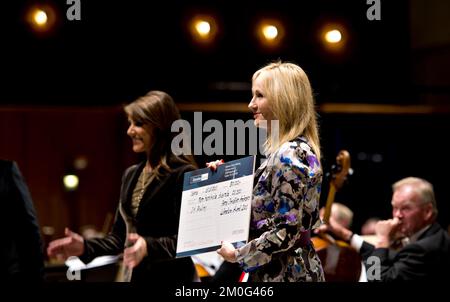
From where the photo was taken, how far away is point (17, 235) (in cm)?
338

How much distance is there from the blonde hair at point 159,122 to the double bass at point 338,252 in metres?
0.97

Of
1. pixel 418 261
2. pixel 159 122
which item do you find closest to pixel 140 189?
Result: pixel 159 122

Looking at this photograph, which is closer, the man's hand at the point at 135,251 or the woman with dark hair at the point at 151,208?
the man's hand at the point at 135,251

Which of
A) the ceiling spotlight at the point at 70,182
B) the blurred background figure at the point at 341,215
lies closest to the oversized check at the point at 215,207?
the blurred background figure at the point at 341,215

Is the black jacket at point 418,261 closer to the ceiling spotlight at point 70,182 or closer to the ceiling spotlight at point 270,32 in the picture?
the ceiling spotlight at point 270,32

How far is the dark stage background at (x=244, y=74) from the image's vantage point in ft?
23.4

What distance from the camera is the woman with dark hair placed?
12.1 ft

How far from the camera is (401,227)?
4.43 meters

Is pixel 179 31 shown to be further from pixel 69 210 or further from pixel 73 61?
pixel 69 210

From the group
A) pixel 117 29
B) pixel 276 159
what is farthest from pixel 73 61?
pixel 276 159

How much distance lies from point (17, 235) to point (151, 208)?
24.4 inches
